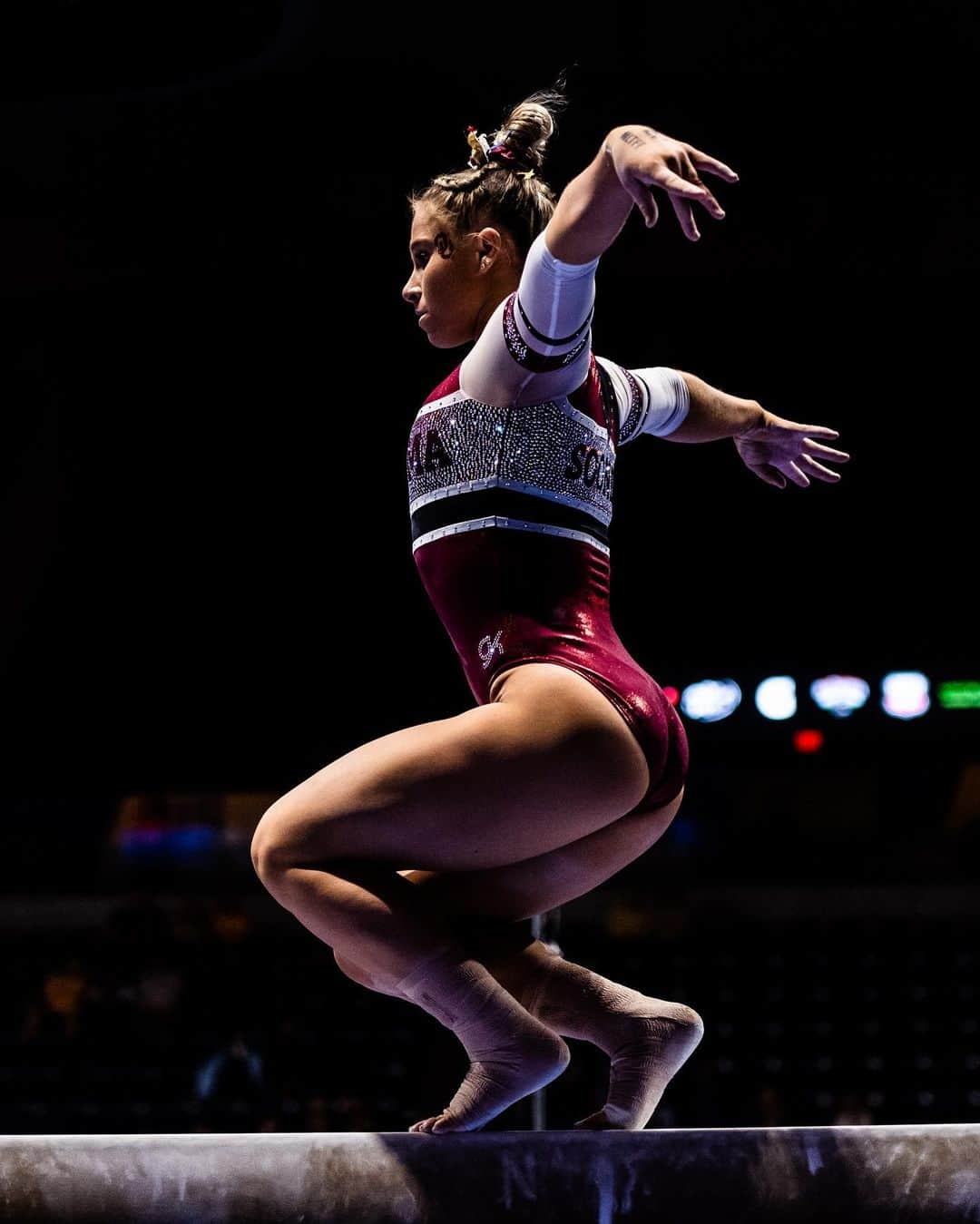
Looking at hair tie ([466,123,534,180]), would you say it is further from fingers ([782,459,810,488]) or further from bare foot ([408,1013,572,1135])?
bare foot ([408,1013,572,1135])

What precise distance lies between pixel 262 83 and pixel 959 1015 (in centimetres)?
721

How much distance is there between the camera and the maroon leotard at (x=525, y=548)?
73.9 inches

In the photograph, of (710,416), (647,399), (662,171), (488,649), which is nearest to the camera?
(662,171)

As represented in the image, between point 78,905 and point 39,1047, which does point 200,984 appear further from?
point 78,905

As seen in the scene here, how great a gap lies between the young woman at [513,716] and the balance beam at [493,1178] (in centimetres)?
9

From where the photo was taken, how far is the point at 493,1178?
1.72m

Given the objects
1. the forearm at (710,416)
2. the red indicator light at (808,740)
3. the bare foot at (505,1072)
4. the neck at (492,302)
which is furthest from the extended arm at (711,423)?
the red indicator light at (808,740)

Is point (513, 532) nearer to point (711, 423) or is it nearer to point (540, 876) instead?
point (540, 876)

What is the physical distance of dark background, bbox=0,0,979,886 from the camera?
21.3 feet

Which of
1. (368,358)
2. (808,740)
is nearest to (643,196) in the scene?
(368,358)

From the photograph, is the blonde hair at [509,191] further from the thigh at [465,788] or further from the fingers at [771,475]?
Result: the thigh at [465,788]

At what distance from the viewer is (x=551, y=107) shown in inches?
93.0

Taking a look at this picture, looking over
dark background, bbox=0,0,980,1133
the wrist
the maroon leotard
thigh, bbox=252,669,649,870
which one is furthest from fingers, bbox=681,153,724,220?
dark background, bbox=0,0,980,1133

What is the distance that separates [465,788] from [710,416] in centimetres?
96
